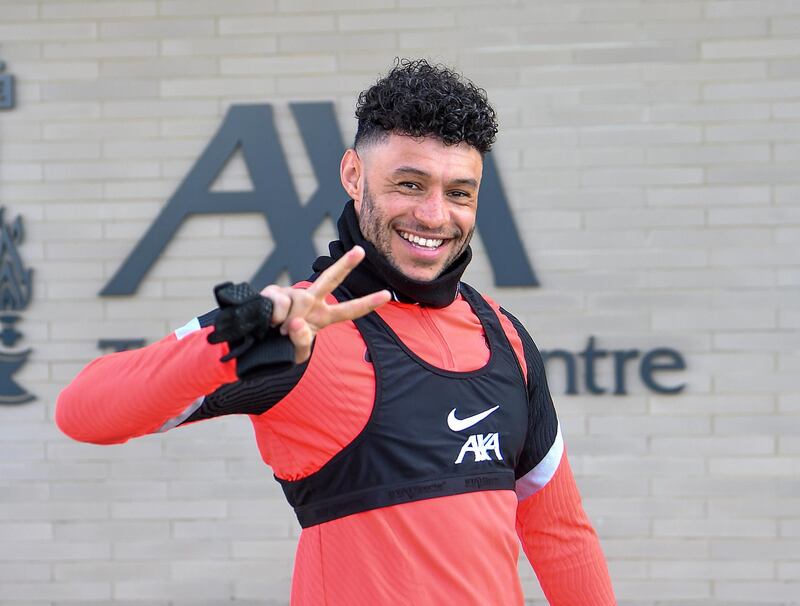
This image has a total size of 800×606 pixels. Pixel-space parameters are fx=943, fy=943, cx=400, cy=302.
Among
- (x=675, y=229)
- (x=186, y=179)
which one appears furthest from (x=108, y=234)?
(x=675, y=229)

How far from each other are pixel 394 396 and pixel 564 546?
62 cm

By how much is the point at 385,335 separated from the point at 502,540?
0.44 meters

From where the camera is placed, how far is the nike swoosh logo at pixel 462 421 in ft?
5.63

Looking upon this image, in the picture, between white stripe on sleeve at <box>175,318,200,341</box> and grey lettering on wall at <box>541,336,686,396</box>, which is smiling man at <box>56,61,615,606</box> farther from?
grey lettering on wall at <box>541,336,686,396</box>

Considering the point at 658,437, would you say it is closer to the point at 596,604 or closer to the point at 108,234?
the point at 596,604

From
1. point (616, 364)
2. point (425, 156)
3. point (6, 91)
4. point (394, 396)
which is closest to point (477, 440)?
point (394, 396)

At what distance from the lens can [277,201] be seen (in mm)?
4094

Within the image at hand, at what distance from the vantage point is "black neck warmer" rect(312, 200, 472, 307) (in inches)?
71.3

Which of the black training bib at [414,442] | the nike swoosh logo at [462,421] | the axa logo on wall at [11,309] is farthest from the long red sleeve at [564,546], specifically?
the axa logo on wall at [11,309]

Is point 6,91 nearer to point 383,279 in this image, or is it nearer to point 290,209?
point 290,209

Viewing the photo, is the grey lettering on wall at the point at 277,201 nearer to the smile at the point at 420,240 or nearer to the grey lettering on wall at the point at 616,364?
the grey lettering on wall at the point at 616,364

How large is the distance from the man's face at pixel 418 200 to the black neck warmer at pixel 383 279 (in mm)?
15

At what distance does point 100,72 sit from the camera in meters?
4.19

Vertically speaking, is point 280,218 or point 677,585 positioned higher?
point 280,218
